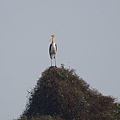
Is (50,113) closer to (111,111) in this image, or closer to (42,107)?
(42,107)

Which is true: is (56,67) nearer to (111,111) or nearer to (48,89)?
(48,89)

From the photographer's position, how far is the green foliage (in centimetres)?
2144

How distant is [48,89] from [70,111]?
105 centimetres

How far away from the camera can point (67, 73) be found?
22.3 meters

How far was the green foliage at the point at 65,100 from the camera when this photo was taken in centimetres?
2144

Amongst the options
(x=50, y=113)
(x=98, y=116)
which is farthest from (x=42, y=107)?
(x=98, y=116)

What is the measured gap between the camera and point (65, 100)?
21.5m

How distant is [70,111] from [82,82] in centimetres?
139

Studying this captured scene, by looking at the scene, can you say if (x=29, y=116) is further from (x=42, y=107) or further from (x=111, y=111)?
(x=111, y=111)

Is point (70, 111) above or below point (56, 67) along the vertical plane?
below

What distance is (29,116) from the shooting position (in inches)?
859

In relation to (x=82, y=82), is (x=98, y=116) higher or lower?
lower

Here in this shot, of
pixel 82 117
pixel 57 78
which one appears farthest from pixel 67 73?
pixel 82 117

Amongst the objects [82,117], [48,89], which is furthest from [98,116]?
[48,89]
